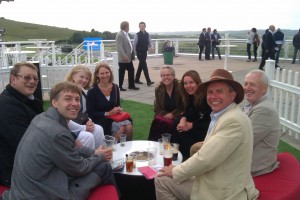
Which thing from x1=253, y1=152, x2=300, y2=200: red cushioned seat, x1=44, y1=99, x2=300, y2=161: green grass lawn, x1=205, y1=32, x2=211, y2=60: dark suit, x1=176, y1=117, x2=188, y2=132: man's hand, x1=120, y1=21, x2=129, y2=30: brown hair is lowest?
x1=44, y1=99, x2=300, y2=161: green grass lawn

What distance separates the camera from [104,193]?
256cm

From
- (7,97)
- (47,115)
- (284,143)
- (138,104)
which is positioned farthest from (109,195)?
(138,104)

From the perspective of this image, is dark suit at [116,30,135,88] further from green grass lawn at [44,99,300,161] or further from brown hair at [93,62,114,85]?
brown hair at [93,62,114,85]

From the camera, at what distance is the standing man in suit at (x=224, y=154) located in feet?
6.97

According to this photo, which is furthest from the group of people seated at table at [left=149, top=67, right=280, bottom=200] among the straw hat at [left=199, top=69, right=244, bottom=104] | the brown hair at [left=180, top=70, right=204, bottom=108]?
the brown hair at [left=180, top=70, right=204, bottom=108]

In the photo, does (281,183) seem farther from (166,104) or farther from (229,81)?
A: (166,104)

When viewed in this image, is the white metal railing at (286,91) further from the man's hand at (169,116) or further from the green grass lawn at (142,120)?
the man's hand at (169,116)

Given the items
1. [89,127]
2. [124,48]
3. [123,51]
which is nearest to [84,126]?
[89,127]

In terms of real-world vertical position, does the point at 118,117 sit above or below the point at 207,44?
below

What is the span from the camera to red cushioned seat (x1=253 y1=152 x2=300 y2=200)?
8.75ft

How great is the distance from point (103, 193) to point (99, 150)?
433 mm

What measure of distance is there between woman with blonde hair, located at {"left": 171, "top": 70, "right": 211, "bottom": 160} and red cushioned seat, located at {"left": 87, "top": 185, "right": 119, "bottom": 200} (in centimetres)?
176

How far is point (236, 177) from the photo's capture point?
7.17 feet

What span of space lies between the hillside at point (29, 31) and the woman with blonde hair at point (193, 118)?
72011mm
